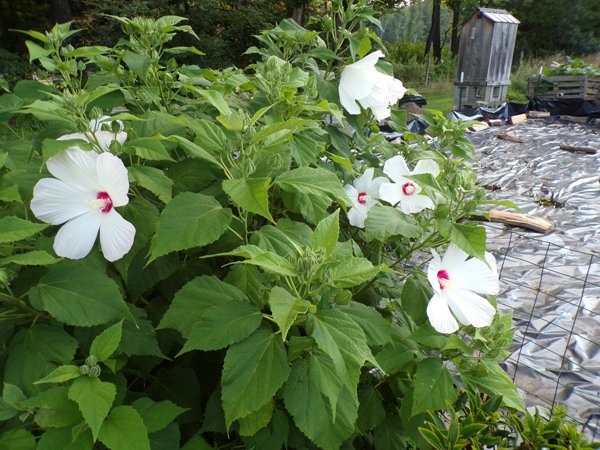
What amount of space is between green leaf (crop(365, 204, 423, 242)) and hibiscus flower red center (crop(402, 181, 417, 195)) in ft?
0.35

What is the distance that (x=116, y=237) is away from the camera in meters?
0.90

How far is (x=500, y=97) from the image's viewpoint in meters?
12.1

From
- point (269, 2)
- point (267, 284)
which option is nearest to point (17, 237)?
point (267, 284)

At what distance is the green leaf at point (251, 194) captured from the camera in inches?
34.1

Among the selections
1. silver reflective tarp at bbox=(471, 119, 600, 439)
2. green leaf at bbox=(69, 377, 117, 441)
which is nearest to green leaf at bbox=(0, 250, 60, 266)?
green leaf at bbox=(69, 377, 117, 441)

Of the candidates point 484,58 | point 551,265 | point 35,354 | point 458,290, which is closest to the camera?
point 35,354

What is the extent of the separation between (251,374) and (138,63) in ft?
3.09

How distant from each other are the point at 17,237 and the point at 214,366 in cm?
63

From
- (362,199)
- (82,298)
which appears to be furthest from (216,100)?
(362,199)

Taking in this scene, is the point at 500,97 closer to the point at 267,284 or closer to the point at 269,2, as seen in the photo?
the point at 269,2

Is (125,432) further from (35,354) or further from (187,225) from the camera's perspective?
(187,225)

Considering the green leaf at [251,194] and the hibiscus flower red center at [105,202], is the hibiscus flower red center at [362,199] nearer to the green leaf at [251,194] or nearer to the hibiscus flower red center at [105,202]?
the green leaf at [251,194]

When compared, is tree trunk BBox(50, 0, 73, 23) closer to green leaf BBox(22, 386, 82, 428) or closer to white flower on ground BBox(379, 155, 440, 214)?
white flower on ground BBox(379, 155, 440, 214)

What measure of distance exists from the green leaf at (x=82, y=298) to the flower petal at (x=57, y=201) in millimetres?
129
